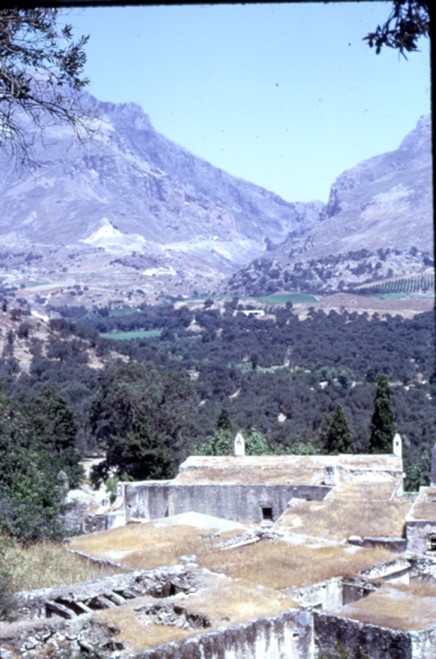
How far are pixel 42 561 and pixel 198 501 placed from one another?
1233cm

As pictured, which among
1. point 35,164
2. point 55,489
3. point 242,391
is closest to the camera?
point 35,164

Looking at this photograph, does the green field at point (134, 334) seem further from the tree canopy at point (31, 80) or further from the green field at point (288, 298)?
the tree canopy at point (31, 80)

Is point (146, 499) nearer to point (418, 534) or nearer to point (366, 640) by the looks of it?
point (418, 534)

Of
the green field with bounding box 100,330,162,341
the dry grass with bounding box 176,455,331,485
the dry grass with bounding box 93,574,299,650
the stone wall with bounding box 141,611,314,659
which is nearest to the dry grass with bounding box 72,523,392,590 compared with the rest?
the dry grass with bounding box 93,574,299,650

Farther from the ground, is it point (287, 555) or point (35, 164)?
point (35, 164)

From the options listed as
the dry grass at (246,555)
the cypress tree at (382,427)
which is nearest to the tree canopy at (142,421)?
the cypress tree at (382,427)

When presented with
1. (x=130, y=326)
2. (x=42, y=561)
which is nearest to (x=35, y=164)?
(x=42, y=561)

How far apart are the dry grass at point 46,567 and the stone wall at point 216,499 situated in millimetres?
10315

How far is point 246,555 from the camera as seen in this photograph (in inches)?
711

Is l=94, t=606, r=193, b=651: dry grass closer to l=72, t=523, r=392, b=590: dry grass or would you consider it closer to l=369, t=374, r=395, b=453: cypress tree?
l=72, t=523, r=392, b=590: dry grass

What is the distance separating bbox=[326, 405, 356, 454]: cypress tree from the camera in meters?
39.6

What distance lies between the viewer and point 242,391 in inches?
3127

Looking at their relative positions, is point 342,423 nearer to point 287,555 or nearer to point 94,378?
point 287,555

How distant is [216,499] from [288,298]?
521 feet
